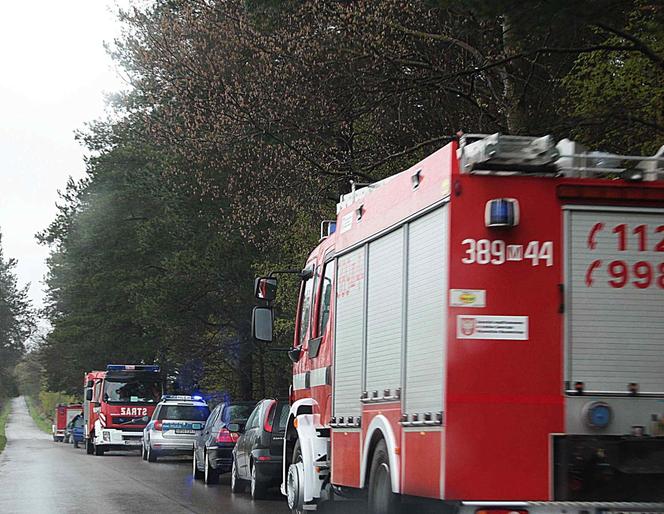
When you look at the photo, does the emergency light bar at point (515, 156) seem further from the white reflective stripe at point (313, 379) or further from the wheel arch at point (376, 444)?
the white reflective stripe at point (313, 379)

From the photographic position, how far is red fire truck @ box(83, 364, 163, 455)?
42.4 metres

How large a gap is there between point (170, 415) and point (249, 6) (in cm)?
2013

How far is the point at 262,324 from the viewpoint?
45.7 feet

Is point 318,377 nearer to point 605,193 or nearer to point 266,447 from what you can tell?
point 605,193

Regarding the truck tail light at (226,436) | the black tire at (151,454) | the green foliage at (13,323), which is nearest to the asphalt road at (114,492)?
the truck tail light at (226,436)

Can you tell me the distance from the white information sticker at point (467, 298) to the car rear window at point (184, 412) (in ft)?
89.5

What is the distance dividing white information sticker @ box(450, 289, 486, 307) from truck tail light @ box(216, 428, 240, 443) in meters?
15.7

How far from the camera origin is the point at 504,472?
27.2 feet

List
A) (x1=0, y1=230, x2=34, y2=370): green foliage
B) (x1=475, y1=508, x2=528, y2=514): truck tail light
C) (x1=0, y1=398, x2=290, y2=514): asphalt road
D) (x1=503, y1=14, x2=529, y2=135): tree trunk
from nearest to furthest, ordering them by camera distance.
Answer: (x1=475, y1=508, x2=528, y2=514): truck tail light → (x1=0, y1=398, x2=290, y2=514): asphalt road → (x1=503, y1=14, x2=529, y2=135): tree trunk → (x1=0, y1=230, x2=34, y2=370): green foliage

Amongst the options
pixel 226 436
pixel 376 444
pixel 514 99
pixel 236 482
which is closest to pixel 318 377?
pixel 376 444

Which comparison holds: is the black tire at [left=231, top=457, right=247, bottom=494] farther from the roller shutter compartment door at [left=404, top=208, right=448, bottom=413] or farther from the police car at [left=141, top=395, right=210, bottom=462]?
the police car at [left=141, top=395, right=210, bottom=462]

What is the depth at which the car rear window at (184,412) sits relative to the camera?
35.1m

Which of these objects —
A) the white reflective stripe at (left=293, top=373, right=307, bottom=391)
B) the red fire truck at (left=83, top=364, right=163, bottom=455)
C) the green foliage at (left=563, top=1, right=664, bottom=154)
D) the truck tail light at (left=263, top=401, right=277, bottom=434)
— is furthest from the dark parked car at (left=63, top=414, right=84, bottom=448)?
the white reflective stripe at (left=293, top=373, right=307, bottom=391)

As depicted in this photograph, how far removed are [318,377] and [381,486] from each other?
3058mm
